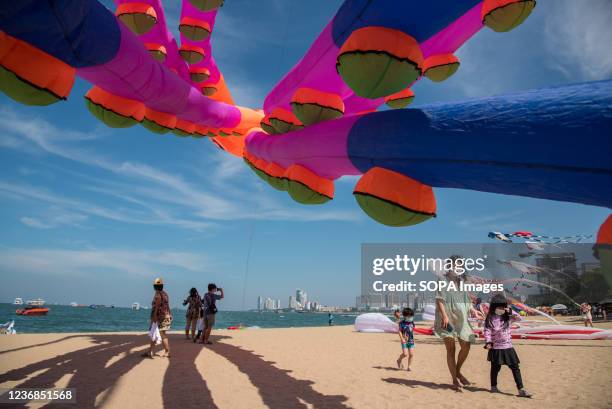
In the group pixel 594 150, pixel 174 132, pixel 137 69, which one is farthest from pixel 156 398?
pixel 594 150

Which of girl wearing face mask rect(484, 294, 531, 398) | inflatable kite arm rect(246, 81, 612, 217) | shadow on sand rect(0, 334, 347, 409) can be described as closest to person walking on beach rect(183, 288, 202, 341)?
shadow on sand rect(0, 334, 347, 409)

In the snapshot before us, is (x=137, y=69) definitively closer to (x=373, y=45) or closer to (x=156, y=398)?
(x=373, y=45)

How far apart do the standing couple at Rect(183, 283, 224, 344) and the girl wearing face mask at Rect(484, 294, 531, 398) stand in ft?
21.9

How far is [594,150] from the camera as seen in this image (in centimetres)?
145

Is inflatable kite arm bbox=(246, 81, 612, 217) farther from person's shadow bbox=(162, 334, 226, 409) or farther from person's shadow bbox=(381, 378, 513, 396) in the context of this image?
person's shadow bbox=(381, 378, 513, 396)

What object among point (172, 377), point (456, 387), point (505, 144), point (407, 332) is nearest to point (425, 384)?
point (456, 387)

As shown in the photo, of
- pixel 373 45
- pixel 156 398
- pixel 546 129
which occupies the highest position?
pixel 373 45

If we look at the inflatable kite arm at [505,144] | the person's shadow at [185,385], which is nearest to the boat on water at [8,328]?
the person's shadow at [185,385]

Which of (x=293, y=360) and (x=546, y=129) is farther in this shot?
(x=293, y=360)

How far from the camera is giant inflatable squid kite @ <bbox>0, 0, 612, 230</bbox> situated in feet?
5.24

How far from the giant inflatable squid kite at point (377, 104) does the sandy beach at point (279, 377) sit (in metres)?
3.39

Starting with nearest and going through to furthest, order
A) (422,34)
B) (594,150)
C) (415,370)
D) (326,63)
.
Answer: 1. (594,150)
2. (422,34)
3. (326,63)
4. (415,370)

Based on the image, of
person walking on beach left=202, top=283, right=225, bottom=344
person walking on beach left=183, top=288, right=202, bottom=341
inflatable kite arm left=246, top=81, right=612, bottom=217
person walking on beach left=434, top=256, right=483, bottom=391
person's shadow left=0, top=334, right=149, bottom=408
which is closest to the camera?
inflatable kite arm left=246, top=81, right=612, bottom=217

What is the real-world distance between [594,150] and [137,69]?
3409 mm
